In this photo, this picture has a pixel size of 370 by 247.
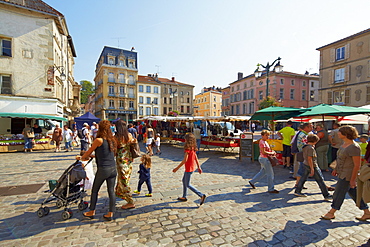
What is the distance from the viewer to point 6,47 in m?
15.1

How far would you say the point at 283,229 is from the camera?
334 cm

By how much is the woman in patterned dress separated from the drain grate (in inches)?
113

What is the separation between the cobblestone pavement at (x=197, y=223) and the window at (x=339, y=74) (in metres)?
26.1

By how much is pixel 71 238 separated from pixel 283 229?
11.2 ft

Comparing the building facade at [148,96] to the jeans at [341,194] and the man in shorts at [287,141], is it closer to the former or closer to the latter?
the man in shorts at [287,141]

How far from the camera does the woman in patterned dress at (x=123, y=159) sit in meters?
3.85

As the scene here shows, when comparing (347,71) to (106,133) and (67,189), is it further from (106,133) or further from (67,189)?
(67,189)

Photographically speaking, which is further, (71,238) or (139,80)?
(139,80)

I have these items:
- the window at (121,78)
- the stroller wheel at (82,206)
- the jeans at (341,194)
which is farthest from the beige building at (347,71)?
the window at (121,78)

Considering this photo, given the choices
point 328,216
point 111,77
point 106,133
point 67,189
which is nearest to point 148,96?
point 111,77

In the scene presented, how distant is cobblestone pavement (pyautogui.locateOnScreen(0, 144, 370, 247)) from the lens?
301 centimetres

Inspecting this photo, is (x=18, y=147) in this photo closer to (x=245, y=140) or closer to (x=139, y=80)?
(x=245, y=140)

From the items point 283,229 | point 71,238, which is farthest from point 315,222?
point 71,238

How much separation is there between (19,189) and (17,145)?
9138 mm
